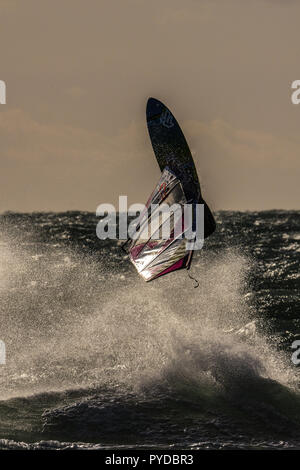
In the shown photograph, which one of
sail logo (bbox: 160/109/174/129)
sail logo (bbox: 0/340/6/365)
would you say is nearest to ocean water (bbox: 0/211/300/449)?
A: sail logo (bbox: 0/340/6/365)

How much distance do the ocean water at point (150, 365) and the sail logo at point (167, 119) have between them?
13.6ft

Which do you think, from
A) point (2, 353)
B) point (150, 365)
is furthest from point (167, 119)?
point (2, 353)

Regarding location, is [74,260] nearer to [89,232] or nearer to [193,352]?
[89,232]

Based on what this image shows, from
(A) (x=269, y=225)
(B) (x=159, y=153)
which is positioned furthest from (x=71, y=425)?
(A) (x=269, y=225)

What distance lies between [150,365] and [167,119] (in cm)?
468

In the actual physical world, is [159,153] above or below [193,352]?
above

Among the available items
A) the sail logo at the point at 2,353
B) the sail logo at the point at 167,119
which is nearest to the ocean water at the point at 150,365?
the sail logo at the point at 2,353

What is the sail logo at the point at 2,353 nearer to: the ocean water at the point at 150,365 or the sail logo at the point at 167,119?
the ocean water at the point at 150,365

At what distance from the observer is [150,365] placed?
1333cm

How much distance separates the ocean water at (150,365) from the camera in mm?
11023

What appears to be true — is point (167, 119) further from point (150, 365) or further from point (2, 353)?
point (2, 353)

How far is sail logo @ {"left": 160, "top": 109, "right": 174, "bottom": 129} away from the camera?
43.5ft
